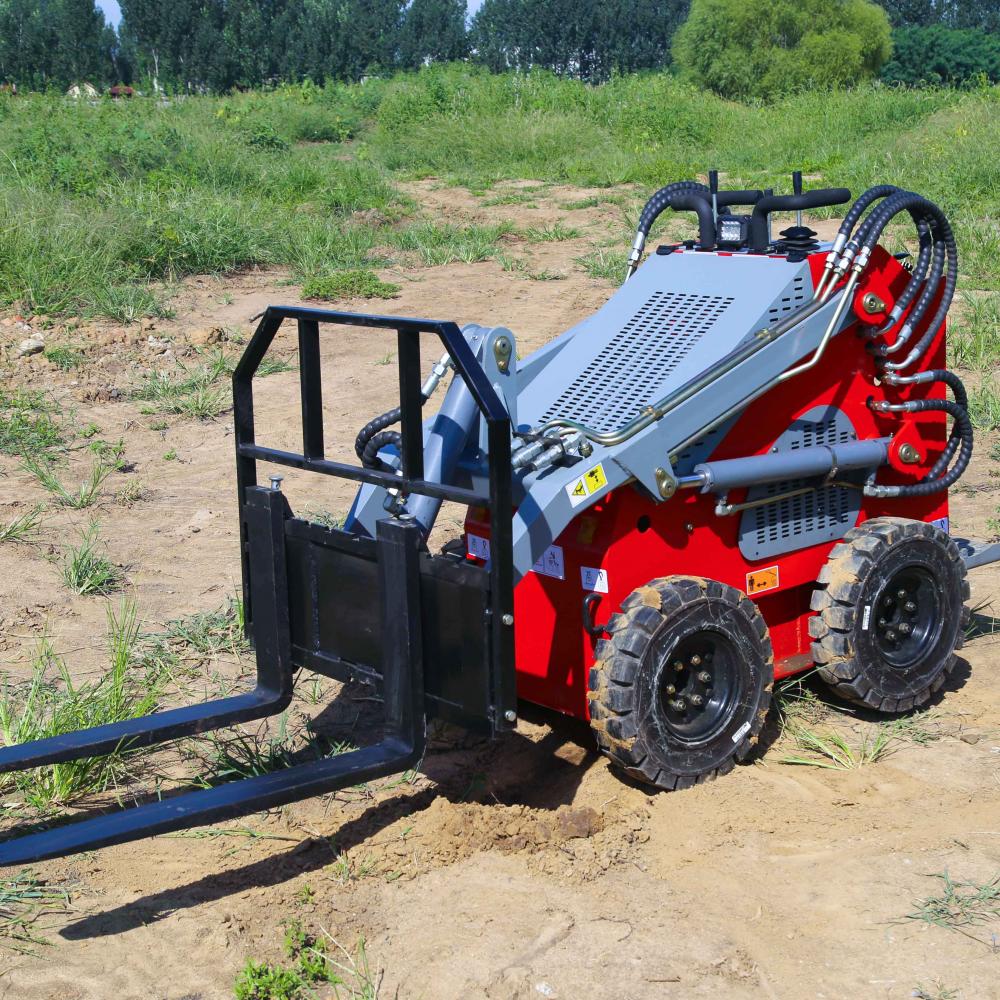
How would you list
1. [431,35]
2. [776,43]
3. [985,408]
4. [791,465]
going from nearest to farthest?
[791,465], [985,408], [776,43], [431,35]

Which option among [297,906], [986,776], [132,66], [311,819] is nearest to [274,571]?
[311,819]

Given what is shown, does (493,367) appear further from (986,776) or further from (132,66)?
(132,66)

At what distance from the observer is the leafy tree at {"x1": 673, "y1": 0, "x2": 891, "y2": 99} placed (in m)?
40.3

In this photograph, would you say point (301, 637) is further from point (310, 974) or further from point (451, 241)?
point (451, 241)

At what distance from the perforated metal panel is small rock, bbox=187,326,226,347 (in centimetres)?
565

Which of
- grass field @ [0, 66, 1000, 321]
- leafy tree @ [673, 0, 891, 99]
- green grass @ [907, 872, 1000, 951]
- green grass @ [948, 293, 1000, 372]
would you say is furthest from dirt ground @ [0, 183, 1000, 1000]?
leafy tree @ [673, 0, 891, 99]

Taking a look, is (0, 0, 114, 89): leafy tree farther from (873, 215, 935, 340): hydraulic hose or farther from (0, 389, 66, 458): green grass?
(873, 215, 935, 340): hydraulic hose

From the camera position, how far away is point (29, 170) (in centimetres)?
1143

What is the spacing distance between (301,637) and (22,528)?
2.72 meters

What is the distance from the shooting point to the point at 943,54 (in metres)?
50.4

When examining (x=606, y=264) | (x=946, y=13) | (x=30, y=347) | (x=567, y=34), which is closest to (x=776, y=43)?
(x=567, y=34)

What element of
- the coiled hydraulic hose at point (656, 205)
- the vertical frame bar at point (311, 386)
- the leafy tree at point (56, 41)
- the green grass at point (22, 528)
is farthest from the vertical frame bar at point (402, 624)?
the leafy tree at point (56, 41)

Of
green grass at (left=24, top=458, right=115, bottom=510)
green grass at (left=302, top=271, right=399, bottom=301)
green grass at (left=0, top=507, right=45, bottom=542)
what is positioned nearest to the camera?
green grass at (left=0, top=507, right=45, bottom=542)

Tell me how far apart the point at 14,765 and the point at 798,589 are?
2285 millimetres
